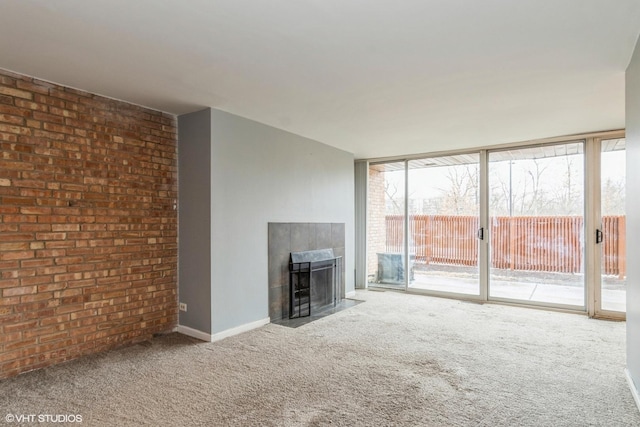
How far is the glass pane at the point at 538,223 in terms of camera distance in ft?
16.3

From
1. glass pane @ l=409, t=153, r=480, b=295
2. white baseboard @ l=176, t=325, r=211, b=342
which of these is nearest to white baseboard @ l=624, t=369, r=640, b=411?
glass pane @ l=409, t=153, r=480, b=295

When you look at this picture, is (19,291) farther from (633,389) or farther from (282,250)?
(633,389)

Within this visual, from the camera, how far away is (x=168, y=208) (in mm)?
3938

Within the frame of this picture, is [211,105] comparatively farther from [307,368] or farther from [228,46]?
[307,368]

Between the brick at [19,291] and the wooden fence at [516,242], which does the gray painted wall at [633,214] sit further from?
the brick at [19,291]

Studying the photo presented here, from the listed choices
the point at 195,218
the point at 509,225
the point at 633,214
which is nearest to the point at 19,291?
the point at 195,218

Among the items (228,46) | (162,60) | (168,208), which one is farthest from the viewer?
(168,208)

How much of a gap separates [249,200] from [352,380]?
7.40 ft

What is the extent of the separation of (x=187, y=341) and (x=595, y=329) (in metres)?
4.58

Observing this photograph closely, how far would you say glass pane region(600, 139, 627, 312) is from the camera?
4.61 m

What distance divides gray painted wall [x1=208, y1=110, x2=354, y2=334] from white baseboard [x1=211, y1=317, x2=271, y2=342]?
38mm

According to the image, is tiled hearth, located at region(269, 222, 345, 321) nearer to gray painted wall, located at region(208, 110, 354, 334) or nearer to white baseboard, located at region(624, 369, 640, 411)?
gray painted wall, located at region(208, 110, 354, 334)

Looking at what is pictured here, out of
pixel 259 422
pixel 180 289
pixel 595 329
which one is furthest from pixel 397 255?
pixel 259 422

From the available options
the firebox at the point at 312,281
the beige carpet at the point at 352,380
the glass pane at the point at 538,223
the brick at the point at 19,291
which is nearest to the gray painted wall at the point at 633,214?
the beige carpet at the point at 352,380
